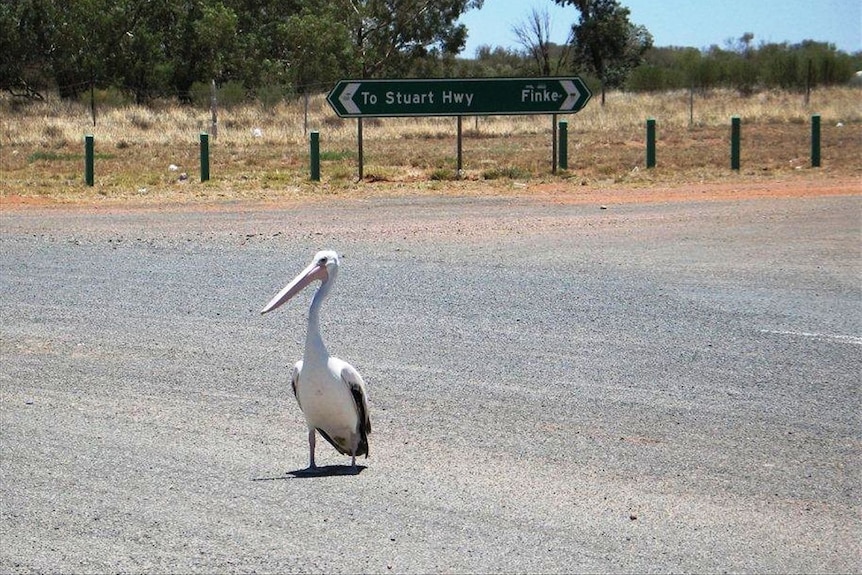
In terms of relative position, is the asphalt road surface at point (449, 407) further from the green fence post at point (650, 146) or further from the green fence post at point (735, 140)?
the green fence post at point (650, 146)

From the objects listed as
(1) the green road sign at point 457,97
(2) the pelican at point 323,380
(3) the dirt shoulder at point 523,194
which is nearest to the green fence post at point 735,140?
(3) the dirt shoulder at point 523,194

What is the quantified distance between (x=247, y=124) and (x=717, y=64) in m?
28.9

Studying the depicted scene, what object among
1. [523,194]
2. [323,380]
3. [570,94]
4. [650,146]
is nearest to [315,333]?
[323,380]

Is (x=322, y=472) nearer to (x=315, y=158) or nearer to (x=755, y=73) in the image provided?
(x=315, y=158)

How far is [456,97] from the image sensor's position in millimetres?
24109

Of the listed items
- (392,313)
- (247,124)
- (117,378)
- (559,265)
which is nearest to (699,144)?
(247,124)

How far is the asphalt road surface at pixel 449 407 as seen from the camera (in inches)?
239

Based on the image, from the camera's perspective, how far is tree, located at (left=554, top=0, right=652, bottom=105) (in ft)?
212

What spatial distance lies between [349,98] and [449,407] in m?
15.6

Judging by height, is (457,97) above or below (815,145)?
above

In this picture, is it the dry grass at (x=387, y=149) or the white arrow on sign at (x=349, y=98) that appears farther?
the white arrow on sign at (x=349, y=98)

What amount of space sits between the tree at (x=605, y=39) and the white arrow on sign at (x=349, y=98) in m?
41.1

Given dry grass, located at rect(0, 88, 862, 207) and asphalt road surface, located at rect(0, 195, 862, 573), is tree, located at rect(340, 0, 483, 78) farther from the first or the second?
asphalt road surface, located at rect(0, 195, 862, 573)

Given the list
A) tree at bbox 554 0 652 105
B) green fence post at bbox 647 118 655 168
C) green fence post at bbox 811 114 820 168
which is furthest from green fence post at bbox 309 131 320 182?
tree at bbox 554 0 652 105
